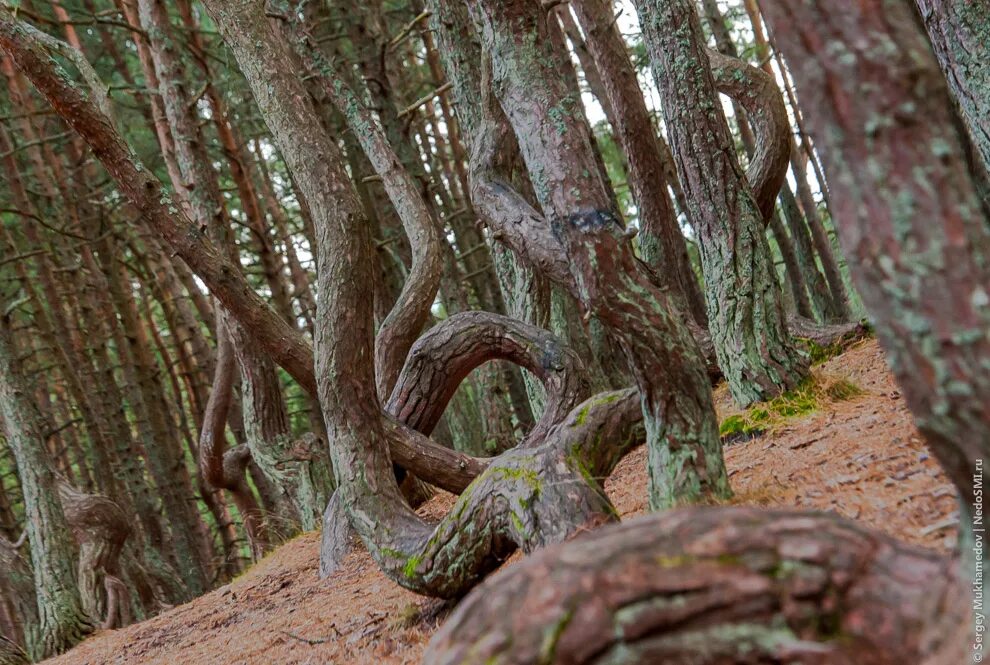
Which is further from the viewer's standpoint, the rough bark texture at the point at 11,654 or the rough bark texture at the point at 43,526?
the rough bark texture at the point at 43,526

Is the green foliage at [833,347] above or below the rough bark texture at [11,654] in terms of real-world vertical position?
above

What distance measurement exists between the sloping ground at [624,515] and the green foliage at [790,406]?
0.39 ft

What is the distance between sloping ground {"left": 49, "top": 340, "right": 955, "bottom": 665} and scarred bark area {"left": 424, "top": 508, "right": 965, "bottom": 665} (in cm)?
71

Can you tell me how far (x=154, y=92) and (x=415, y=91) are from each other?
26.2 ft

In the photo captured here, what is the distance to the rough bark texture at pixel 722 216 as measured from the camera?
5852 mm

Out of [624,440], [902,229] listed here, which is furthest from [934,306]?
[624,440]

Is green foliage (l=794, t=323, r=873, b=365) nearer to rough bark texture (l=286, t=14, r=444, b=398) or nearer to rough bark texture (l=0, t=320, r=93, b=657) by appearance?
rough bark texture (l=286, t=14, r=444, b=398)

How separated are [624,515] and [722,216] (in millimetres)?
2421

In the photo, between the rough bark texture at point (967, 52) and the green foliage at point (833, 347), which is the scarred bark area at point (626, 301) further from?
the green foliage at point (833, 347)

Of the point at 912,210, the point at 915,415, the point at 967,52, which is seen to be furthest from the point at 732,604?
the point at 967,52

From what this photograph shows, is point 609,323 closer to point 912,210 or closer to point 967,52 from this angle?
point 912,210

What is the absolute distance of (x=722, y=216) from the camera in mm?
5980

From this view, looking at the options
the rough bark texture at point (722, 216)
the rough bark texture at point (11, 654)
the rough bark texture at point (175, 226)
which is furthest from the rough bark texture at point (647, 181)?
the rough bark texture at point (11, 654)

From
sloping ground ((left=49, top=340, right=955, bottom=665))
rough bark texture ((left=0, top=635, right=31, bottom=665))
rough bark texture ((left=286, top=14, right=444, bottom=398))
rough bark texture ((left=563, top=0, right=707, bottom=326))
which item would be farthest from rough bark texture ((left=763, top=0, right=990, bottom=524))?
rough bark texture ((left=0, top=635, right=31, bottom=665))
